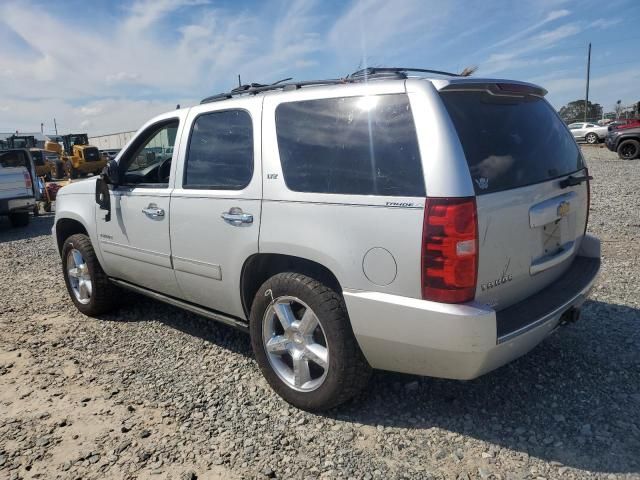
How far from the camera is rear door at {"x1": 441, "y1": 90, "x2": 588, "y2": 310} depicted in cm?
242

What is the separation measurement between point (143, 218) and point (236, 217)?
1.15 meters

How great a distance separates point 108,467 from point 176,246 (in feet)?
5.04

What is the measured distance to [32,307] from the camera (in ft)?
17.7

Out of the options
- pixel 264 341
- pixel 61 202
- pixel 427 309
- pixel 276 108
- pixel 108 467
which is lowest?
pixel 108 467

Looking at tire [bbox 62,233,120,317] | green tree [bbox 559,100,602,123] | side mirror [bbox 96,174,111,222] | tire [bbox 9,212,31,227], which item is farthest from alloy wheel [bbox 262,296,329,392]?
green tree [bbox 559,100,602,123]

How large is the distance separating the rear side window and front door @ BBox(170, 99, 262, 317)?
302 mm

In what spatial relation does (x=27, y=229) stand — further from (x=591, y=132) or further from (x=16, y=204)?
(x=591, y=132)

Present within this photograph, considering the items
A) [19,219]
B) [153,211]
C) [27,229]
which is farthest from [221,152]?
[19,219]

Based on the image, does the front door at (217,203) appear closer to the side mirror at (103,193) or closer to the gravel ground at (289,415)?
the gravel ground at (289,415)

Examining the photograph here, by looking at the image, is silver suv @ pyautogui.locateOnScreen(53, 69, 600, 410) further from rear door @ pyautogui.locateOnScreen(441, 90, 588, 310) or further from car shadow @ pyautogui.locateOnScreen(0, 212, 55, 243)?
car shadow @ pyautogui.locateOnScreen(0, 212, 55, 243)

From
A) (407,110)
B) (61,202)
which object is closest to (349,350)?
(407,110)

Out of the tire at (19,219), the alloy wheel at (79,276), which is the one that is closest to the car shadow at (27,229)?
the tire at (19,219)

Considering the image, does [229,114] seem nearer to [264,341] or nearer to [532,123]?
[264,341]

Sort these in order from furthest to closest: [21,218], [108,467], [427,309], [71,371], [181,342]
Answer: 1. [21,218]
2. [181,342]
3. [71,371]
4. [108,467]
5. [427,309]
